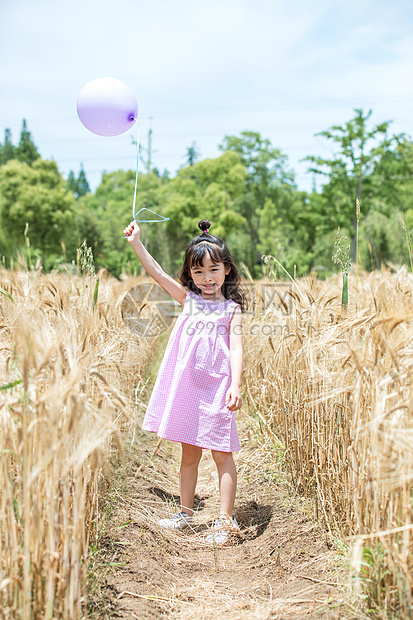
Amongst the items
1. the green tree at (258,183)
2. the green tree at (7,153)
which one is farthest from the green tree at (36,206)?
the green tree at (7,153)

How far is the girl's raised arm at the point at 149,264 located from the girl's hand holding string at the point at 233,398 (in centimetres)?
58

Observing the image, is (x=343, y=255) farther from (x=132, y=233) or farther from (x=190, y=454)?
(x=190, y=454)

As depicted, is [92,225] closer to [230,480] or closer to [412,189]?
[412,189]

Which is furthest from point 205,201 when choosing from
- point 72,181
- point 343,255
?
point 72,181

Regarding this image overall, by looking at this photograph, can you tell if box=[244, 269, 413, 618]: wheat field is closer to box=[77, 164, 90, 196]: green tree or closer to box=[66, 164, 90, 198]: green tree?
box=[66, 164, 90, 198]: green tree

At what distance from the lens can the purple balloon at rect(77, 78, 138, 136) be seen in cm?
233

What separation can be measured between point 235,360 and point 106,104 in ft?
4.32

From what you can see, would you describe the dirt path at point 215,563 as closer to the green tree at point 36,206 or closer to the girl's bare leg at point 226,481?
the girl's bare leg at point 226,481

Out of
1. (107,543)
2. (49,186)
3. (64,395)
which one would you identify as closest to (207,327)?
(107,543)

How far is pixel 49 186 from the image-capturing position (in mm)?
21453

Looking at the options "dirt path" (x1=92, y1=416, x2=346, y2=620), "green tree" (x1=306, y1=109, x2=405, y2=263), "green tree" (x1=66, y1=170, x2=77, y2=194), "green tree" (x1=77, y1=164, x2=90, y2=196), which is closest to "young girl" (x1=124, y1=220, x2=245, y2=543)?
"dirt path" (x1=92, y1=416, x2=346, y2=620)

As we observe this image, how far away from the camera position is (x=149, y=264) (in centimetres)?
238

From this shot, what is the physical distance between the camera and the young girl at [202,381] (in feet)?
7.19

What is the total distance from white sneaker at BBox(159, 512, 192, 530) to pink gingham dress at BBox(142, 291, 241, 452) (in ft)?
1.18
